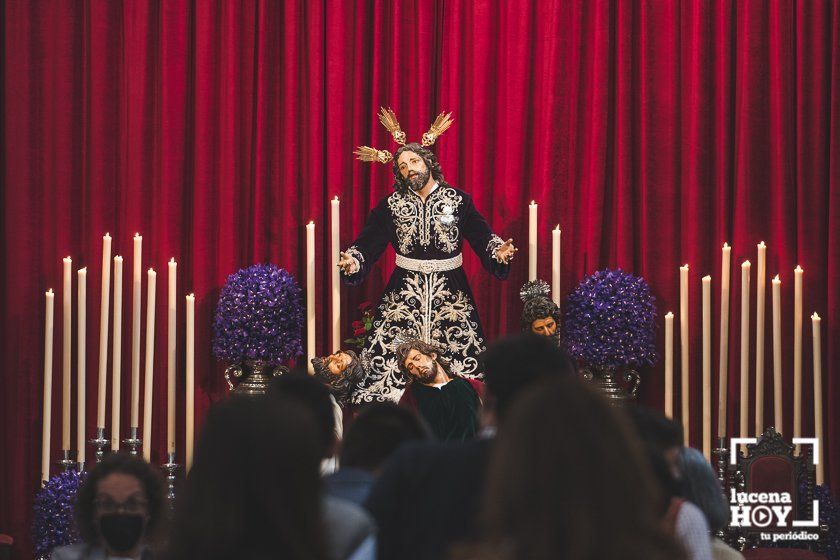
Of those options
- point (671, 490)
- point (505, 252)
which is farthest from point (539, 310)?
point (671, 490)

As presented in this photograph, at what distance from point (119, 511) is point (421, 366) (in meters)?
2.22

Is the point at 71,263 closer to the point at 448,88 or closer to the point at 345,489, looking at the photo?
the point at 448,88

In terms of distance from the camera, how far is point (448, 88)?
19.2 ft

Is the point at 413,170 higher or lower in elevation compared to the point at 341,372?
higher

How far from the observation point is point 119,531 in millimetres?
Result: 2570

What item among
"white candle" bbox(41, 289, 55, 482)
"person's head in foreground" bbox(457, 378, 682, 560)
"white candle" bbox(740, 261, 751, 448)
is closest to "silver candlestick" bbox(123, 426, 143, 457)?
"white candle" bbox(41, 289, 55, 482)

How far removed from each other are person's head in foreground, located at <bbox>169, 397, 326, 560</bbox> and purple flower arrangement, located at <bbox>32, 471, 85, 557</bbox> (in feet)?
10.6

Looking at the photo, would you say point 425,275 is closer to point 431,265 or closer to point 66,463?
point 431,265

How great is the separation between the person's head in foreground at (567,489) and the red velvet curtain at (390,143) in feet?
13.7

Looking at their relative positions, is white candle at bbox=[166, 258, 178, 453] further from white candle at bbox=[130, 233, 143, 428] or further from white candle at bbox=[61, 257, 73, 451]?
white candle at bbox=[61, 257, 73, 451]

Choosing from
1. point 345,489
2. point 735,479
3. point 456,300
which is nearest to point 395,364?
point 456,300

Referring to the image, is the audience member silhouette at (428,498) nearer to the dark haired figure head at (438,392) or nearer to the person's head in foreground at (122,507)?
the person's head in foreground at (122,507)

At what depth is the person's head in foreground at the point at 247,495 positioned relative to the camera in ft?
6.15

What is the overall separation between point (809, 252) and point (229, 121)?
2.63 m
